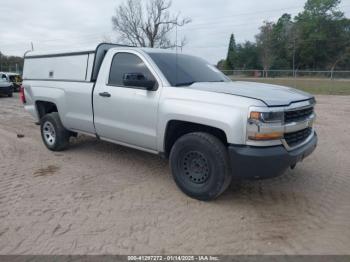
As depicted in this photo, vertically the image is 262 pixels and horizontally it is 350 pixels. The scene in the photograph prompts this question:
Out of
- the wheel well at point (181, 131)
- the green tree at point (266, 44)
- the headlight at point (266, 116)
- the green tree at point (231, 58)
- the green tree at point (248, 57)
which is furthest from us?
the green tree at point (248, 57)

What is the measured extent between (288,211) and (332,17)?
85127 mm

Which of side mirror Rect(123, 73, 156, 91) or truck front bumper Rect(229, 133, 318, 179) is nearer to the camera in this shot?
truck front bumper Rect(229, 133, 318, 179)

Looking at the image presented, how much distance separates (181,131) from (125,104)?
3.14ft

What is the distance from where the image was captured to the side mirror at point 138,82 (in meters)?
4.43

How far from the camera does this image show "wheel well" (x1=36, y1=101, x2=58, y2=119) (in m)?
6.78

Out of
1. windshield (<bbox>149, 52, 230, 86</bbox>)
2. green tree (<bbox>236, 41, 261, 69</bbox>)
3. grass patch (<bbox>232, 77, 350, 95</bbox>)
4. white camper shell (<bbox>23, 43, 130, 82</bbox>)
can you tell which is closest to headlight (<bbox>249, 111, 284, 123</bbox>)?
windshield (<bbox>149, 52, 230, 86</bbox>)

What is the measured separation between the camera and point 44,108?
6.85 m

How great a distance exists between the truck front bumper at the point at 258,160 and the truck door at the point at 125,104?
1.31m

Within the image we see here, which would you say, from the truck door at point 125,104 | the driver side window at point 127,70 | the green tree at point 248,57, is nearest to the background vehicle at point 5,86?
the truck door at point 125,104

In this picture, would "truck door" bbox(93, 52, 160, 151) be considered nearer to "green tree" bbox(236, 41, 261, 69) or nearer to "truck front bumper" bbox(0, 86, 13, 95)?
"truck front bumper" bbox(0, 86, 13, 95)

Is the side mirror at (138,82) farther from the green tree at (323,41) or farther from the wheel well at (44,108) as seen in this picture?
the green tree at (323,41)

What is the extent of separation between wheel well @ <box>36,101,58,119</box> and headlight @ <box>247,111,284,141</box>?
4514 millimetres

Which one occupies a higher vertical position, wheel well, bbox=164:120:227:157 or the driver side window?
the driver side window

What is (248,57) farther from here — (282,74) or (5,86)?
(5,86)
